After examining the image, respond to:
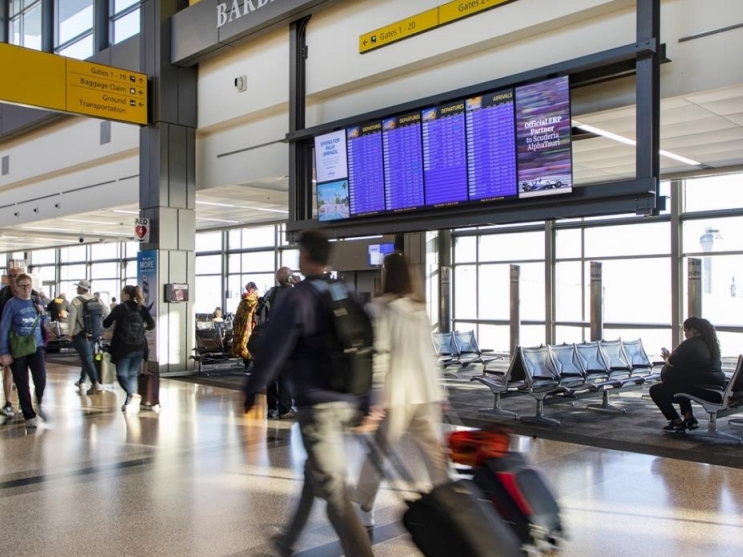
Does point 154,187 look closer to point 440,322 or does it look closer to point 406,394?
point 440,322

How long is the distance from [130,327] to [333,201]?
3254 mm

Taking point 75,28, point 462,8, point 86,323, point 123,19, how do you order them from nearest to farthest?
point 462,8, point 86,323, point 123,19, point 75,28

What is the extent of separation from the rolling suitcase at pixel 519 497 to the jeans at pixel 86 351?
338 inches

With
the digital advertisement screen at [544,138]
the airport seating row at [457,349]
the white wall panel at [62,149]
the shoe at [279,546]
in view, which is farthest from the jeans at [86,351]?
the shoe at [279,546]

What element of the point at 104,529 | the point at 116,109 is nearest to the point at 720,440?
the point at 104,529

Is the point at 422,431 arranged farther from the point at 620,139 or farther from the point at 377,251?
the point at 377,251

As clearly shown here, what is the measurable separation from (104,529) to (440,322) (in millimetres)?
15029

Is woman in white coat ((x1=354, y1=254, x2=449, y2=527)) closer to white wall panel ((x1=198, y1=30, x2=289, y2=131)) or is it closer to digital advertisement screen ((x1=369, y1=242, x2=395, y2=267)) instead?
white wall panel ((x1=198, y1=30, x2=289, y2=131))

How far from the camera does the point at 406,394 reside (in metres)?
4.03

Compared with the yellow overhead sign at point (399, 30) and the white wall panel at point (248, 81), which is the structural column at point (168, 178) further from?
the yellow overhead sign at point (399, 30)

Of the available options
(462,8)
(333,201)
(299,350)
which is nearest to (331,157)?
(333,201)

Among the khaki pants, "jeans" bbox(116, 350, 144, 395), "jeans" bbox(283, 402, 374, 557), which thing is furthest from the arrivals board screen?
"jeans" bbox(283, 402, 374, 557)

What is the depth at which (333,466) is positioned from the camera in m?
3.22

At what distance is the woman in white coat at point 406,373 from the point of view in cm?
402
